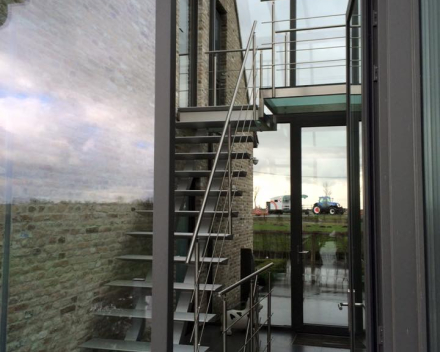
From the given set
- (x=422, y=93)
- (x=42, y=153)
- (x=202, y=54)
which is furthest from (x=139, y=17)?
(x=202, y=54)

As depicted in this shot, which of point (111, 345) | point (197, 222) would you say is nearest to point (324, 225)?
point (197, 222)

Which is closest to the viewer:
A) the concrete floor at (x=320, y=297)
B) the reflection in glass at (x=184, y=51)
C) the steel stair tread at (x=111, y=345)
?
the steel stair tread at (x=111, y=345)

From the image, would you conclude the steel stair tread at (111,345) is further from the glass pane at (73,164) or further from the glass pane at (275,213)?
the glass pane at (275,213)

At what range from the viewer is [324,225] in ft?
20.8

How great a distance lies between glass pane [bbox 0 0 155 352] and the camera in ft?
6.53

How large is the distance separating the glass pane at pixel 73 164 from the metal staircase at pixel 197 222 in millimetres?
Result: 33

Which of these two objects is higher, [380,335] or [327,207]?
[327,207]

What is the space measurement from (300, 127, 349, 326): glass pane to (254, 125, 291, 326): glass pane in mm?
229

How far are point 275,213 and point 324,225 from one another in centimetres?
65

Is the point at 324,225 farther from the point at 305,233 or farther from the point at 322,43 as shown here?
the point at 322,43

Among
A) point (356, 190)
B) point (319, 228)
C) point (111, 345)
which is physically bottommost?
point (111, 345)

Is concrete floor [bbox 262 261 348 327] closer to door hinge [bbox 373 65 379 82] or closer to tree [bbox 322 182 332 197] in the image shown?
tree [bbox 322 182 332 197]

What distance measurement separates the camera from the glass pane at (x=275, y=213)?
253 inches

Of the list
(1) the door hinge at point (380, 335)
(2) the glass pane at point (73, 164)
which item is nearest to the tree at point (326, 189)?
(2) the glass pane at point (73, 164)
